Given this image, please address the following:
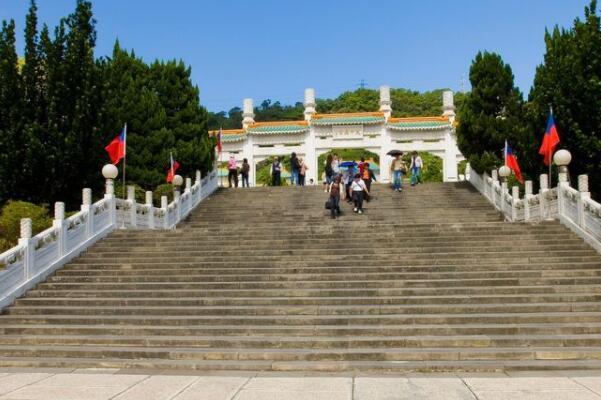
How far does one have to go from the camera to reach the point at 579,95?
15367mm

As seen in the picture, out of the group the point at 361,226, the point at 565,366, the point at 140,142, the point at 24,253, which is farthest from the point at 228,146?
the point at 565,366

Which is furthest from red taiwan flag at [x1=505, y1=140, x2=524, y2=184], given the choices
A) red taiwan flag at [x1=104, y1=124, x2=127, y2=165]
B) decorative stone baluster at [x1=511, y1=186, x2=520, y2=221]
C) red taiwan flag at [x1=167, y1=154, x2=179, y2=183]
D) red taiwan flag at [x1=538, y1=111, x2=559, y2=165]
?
red taiwan flag at [x1=104, y1=124, x2=127, y2=165]

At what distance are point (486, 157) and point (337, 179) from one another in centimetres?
721

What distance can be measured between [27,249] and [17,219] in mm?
3250

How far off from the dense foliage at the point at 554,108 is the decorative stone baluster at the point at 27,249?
13162 millimetres

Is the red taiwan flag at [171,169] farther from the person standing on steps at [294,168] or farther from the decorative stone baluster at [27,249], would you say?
the decorative stone baluster at [27,249]

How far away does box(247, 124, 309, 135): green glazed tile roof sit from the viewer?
32.3m

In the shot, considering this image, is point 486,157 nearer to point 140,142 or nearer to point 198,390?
point 140,142

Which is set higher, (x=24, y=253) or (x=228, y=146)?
(x=228, y=146)

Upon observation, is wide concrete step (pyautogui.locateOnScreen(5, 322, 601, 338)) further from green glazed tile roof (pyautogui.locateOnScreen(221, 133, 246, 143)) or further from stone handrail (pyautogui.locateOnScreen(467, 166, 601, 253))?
green glazed tile roof (pyautogui.locateOnScreen(221, 133, 246, 143))

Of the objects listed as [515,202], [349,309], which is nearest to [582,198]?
[515,202]

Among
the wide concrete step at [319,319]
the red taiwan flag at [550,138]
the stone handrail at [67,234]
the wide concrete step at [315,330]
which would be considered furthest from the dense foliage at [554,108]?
the stone handrail at [67,234]

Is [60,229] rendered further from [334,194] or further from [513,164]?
[513,164]

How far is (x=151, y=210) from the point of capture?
16.6 meters
